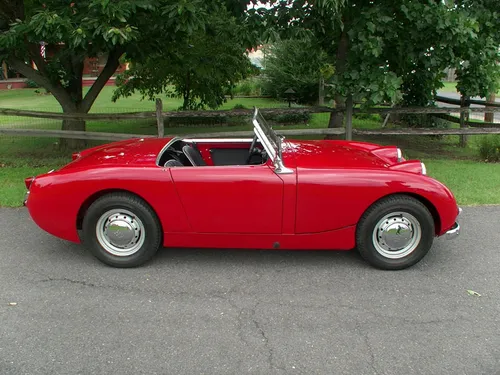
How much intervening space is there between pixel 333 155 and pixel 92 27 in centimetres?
347

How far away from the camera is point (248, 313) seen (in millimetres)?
3260

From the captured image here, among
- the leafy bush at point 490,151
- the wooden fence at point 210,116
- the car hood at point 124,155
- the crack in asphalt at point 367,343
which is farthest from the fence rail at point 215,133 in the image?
the crack in asphalt at point 367,343

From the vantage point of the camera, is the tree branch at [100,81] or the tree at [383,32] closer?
the tree at [383,32]

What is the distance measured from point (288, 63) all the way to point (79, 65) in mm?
12271

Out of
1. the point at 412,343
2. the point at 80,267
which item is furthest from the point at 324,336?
the point at 80,267

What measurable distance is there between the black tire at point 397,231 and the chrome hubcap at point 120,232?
73.2 inches

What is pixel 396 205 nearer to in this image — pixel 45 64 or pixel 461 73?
pixel 461 73

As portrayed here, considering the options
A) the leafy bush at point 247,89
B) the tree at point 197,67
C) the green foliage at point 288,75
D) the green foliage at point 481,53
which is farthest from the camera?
the leafy bush at point 247,89

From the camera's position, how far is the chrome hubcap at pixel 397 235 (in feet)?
12.5

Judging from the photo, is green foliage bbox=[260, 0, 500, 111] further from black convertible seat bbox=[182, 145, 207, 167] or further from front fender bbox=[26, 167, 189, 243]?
front fender bbox=[26, 167, 189, 243]

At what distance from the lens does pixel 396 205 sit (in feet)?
12.3

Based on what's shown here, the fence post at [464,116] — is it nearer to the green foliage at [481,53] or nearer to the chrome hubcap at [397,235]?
the green foliage at [481,53]

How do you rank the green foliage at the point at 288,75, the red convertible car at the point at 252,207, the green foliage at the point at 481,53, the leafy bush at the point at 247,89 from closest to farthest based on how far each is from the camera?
the red convertible car at the point at 252,207 < the green foliage at the point at 481,53 < the green foliage at the point at 288,75 < the leafy bush at the point at 247,89

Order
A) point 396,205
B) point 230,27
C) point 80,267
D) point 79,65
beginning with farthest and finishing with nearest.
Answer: point 79,65, point 230,27, point 80,267, point 396,205
